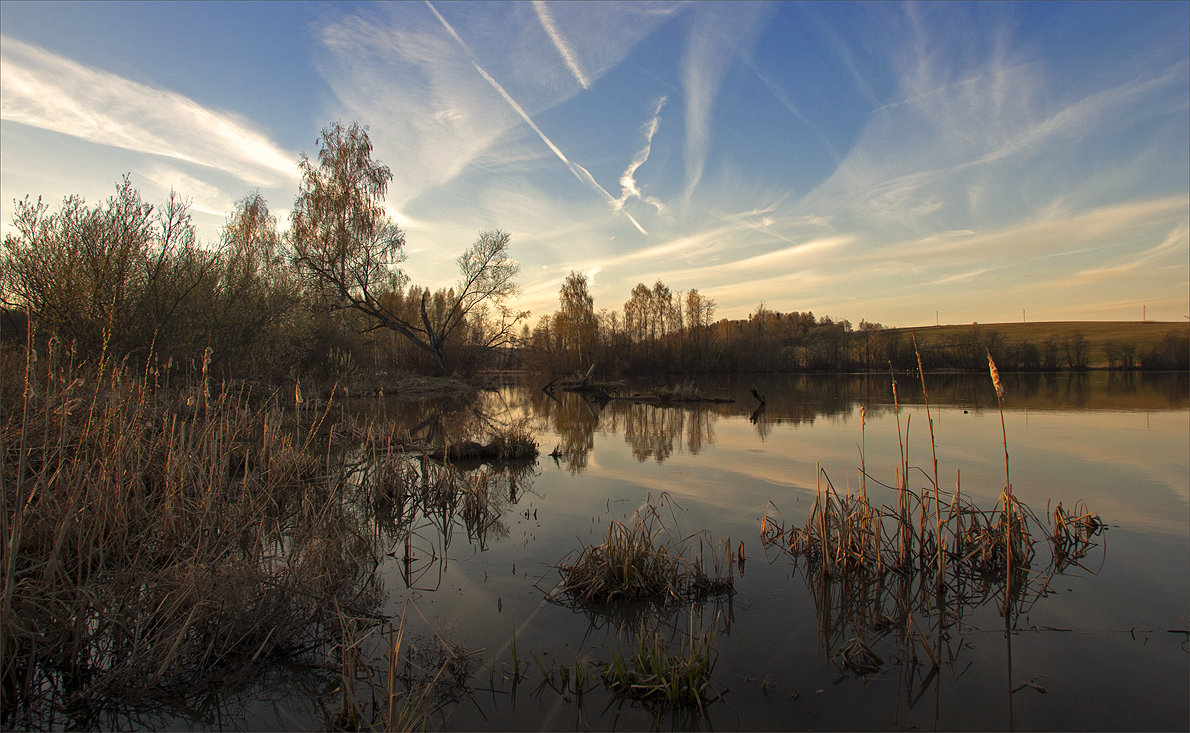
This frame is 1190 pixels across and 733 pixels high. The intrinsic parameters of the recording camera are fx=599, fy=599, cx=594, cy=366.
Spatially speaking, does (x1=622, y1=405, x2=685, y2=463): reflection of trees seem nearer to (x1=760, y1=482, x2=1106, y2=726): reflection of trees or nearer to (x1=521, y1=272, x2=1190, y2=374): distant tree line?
(x1=760, y1=482, x2=1106, y2=726): reflection of trees

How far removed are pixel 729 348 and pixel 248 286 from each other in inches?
1806

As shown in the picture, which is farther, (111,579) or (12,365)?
(12,365)

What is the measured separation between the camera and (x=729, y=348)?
55906 mm

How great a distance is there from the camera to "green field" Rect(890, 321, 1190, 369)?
6072 centimetres

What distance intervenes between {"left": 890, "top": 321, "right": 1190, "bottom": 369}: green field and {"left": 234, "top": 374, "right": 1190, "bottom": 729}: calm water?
5243cm

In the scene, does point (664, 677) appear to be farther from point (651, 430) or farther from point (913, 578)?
point (651, 430)

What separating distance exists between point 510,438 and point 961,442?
8839 mm

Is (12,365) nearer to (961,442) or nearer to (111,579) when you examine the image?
(111,579)

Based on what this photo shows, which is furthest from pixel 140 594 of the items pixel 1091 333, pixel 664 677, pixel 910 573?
pixel 1091 333

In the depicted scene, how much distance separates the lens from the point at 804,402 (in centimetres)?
2277

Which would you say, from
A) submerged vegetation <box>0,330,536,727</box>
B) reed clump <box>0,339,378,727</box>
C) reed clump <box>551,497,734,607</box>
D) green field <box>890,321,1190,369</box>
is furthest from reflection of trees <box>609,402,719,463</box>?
green field <box>890,321,1190,369</box>

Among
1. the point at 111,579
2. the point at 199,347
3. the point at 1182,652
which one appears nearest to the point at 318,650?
the point at 111,579

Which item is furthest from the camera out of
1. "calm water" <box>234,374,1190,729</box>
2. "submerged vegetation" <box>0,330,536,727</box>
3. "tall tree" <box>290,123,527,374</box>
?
"tall tree" <box>290,123,527,374</box>

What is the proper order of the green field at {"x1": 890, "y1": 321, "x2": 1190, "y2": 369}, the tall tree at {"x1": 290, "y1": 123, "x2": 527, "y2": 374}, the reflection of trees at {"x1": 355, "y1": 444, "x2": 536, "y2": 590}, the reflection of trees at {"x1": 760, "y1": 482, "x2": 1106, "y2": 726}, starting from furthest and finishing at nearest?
the green field at {"x1": 890, "y1": 321, "x2": 1190, "y2": 369} < the tall tree at {"x1": 290, "y1": 123, "x2": 527, "y2": 374} < the reflection of trees at {"x1": 355, "y1": 444, "x2": 536, "y2": 590} < the reflection of trees at {"x1": 760, "y1": 482, "x2": 1106, "y2": 726}
